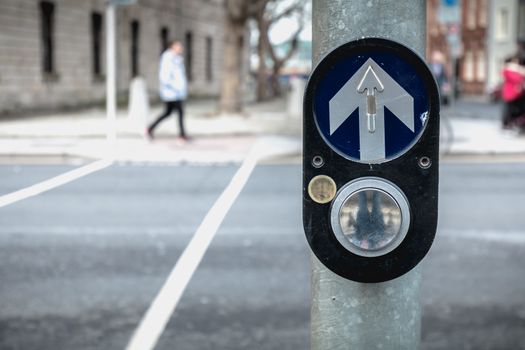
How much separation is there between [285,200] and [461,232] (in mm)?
2446

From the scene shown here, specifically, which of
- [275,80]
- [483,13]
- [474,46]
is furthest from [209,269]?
[474,46]

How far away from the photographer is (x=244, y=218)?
8.85 m

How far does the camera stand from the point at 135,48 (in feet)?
121

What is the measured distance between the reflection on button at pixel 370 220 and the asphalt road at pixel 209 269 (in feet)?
10.7

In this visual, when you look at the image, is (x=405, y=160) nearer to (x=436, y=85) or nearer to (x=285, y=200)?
(x=436, y=85)

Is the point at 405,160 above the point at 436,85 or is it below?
below

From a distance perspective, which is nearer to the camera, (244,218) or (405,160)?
(405,160)

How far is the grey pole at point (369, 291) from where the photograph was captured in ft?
5.73

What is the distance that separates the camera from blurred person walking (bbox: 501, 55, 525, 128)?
19.1m

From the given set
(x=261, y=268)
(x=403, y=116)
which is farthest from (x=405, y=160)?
(x=261, y=268)

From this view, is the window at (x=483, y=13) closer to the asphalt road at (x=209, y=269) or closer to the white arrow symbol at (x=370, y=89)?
the asphalt road at (x=209, y=269)

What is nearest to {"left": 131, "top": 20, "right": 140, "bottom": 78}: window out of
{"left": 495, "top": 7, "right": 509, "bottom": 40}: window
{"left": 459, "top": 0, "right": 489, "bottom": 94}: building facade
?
{"left": 495, "top": 7, "right": 509, "bottom": 40}: window

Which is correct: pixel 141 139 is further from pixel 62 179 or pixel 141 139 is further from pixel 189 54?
pixel 189 54

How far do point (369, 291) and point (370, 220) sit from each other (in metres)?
0.14
